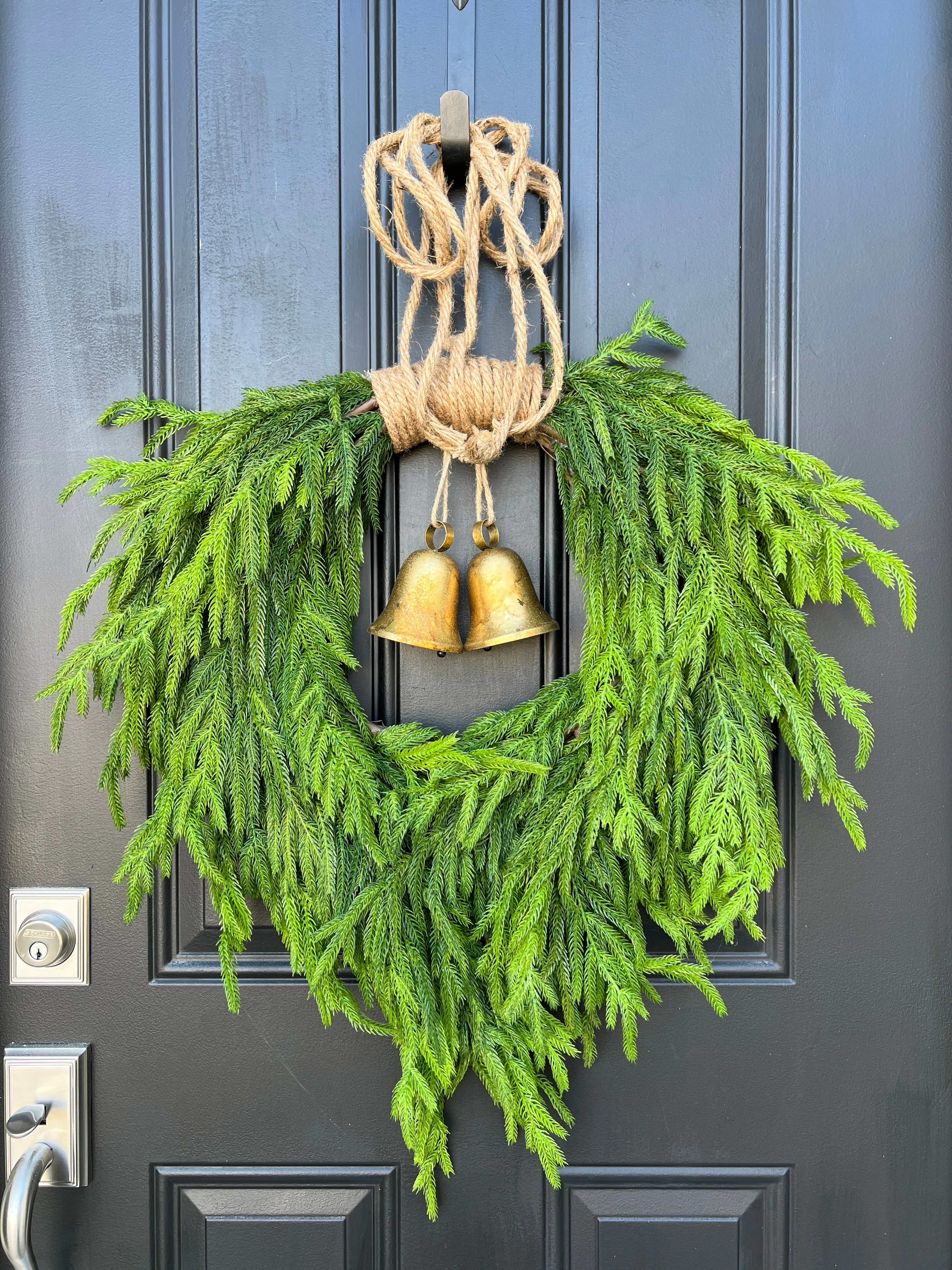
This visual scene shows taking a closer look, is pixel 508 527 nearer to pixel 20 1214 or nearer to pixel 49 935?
pixel 49 935

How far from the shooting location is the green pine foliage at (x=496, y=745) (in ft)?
2.58

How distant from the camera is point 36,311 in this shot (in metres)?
0.93

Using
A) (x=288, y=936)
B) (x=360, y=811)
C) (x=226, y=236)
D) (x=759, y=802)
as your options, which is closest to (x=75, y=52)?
(x=226, y=236)

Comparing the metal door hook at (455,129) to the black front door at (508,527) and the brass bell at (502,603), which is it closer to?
the black front door at (508,527)

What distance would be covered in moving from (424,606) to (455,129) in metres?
0.50

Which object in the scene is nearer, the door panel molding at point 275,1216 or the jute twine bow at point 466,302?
the jute twine bow at point 466,302

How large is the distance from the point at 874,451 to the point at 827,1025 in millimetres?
695

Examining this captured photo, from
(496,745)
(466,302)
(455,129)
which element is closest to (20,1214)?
(496,745)

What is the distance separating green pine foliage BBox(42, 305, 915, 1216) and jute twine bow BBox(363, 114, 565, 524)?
60 millimetres

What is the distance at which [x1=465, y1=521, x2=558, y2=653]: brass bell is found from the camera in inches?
32.3

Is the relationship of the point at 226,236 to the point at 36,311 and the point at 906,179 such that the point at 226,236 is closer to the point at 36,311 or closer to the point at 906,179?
the point at 36,311

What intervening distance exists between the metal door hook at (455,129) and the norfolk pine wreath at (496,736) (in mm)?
51

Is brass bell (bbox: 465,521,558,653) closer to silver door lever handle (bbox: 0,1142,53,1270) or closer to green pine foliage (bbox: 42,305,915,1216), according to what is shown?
green pine foliage (bbox: 42,305,915,1216)

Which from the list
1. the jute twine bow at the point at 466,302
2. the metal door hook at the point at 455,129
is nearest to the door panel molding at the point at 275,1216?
the jute twine bow at the point at 466,302
